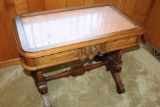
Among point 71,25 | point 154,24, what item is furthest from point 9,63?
point 154,24

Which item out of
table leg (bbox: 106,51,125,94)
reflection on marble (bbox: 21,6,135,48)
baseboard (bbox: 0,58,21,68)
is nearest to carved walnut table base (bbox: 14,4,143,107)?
reflection on marble (bbox: 21,6,135,48)

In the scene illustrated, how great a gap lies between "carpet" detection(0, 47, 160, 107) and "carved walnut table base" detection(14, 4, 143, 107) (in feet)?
0.72

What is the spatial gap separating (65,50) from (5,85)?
965 mm

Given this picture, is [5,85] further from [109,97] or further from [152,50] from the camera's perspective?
[152,50]

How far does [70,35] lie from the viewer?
1.15 m

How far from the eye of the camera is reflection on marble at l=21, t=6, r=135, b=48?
1117 mm

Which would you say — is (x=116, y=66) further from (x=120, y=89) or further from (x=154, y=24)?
(x=154, y=24)

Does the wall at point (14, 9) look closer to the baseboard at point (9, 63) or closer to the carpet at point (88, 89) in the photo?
the baseboard at point (9, 63)

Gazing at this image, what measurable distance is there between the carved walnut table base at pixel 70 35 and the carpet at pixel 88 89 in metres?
0.22

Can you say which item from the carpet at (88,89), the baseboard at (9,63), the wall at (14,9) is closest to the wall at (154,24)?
the wall at (14,9)

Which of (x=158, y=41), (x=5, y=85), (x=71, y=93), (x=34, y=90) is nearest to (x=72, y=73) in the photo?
(x=71, y=93)

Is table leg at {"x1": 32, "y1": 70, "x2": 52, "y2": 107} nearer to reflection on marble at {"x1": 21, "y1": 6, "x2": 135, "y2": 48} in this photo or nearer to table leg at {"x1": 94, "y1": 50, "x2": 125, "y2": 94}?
reflection on marble at {"x1": 21, "y1": 6, "x2": 135, "y2": 48}

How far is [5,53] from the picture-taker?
1782 mm

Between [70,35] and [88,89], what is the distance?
2.38 feet
